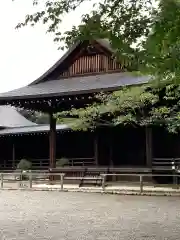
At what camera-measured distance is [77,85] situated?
1750cm

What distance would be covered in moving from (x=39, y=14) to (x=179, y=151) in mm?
13882

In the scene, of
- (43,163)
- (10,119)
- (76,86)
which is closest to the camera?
(76,86)

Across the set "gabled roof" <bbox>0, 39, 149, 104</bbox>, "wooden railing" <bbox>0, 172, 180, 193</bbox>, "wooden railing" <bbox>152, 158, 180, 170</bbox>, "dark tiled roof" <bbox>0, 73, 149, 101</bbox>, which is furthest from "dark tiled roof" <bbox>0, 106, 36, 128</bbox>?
"wooden railing" <bbox>152, 158, 180, 170</bbox>

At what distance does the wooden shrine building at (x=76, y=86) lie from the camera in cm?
1630

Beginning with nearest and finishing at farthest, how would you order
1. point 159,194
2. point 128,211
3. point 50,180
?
1. point 128,211
2. point 159,194
3. point 50,180

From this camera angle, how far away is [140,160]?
63.9 ft

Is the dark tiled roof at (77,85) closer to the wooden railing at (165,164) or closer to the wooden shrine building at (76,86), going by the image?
the wooden shrine building at (76,86)

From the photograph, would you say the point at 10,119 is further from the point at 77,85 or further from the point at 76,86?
the point at 76,86

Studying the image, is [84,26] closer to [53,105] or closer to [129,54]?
[129,54]

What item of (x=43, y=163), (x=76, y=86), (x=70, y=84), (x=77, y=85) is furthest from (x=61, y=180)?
(x=43, y=163)

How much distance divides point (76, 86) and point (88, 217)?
28.7ft

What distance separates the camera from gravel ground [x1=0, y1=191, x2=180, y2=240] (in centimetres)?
716

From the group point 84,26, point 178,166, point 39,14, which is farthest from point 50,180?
point 84,26

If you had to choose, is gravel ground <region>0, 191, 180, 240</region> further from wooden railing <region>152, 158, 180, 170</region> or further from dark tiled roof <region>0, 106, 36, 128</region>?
dark tiled roof <region>0, 106, 36, 128</region>
